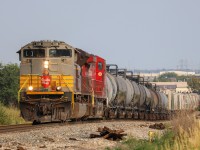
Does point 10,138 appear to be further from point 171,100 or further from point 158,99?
point 171,100

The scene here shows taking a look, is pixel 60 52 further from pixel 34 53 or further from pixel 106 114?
pixel 106 114

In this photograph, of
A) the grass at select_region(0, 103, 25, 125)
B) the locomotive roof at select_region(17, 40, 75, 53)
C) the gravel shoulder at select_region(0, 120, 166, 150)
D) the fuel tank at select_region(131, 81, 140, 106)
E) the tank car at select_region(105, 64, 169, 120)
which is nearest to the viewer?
the gravel shoulder at select_region(0, 120, 166, 150)

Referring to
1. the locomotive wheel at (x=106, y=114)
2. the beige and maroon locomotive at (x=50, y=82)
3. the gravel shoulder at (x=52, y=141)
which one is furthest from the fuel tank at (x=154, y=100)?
the gravel shoulder at (x=52, y=141)

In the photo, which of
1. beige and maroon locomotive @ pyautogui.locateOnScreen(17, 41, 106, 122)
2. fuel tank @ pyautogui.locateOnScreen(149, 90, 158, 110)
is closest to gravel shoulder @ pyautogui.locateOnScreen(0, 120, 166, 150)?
beige and maroon locomotive @ pyautogui.locateOnScreen(17, 41, 106, 122)

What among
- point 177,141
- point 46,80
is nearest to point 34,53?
point 46,80

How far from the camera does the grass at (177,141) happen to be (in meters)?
12.3

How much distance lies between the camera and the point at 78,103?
2317 cm

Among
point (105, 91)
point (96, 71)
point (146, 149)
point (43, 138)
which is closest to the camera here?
point (146, 149)

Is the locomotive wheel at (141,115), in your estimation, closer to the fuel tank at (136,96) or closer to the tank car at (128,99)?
the tank car at (128,99)

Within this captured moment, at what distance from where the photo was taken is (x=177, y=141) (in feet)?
47.9

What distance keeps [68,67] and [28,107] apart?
2.43 meters

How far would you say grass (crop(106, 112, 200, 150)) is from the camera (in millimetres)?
12309

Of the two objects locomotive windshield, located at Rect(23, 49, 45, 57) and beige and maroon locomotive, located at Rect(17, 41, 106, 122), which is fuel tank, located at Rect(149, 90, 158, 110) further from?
locomotive windshield, located at Rect(23, 49, 45, 57)

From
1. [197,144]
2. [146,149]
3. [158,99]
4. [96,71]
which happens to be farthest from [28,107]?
[158,99]
